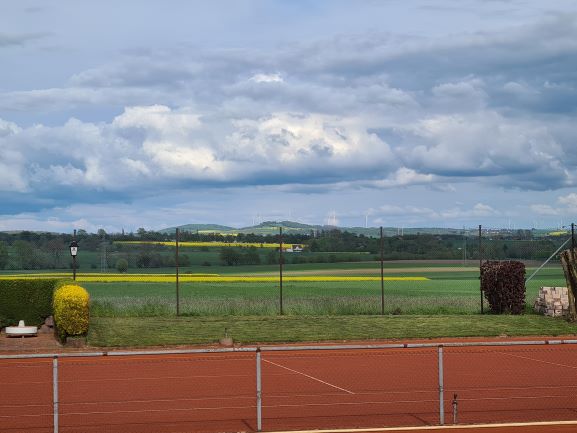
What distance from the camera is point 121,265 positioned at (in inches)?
2344

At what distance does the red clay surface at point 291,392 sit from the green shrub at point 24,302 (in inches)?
237

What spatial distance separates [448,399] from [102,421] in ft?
21.0

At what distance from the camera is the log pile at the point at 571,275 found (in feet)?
103

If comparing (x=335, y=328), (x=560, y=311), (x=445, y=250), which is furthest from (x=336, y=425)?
(x=445, y=250)

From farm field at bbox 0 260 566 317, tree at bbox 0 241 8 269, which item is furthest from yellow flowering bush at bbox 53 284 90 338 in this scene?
tree at bbox 0 241 8 269

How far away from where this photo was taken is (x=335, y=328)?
30531 mm

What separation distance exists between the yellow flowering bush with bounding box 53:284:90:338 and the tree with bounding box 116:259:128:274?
32.1 metres

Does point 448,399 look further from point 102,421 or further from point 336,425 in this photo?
point 102,421

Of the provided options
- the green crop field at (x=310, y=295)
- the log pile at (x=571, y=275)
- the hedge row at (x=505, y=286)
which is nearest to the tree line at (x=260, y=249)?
the green crop field at (x=310, y=295)

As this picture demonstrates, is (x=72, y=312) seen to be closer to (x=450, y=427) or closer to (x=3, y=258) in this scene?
(x=450, y=427)

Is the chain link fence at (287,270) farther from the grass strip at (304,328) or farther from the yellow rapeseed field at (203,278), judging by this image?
the grass strip at (304,328)

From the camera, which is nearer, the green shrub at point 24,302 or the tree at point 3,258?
the green shrub at point 24,302

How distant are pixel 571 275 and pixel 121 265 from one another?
34486 mm

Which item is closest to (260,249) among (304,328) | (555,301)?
A: (555,301)
